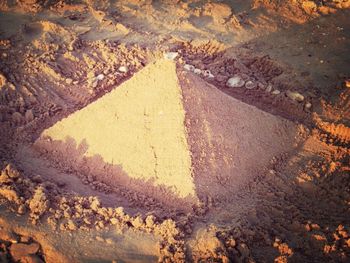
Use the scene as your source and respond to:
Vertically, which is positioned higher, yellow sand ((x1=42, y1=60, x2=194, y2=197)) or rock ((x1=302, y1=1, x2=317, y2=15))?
rock ((x1=302, y1=1, x2=317, y2=15))

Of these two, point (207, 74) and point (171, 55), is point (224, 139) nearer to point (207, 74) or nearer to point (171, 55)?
point (207, 74)

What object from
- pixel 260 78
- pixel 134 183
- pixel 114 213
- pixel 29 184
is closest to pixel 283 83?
pixel 260 78

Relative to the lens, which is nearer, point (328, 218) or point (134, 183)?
point (328, 218)

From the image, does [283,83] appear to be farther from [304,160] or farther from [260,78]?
[304,160]

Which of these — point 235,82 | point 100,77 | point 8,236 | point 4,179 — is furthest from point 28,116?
point 235,82

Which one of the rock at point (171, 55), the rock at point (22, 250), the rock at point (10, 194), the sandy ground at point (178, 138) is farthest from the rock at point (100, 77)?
the rock at point (22, 250)

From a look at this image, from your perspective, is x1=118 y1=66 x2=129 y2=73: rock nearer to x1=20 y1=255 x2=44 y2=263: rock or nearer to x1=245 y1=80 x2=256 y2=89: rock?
x1=245 y1=80 x2=256 y2=89: rock

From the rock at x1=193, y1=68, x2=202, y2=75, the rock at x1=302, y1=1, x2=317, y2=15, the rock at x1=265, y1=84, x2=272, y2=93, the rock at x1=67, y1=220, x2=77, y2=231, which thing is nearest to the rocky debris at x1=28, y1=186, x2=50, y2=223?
the rock at x1=67, y1=220, x2=77, y2=231
